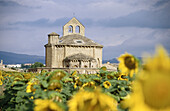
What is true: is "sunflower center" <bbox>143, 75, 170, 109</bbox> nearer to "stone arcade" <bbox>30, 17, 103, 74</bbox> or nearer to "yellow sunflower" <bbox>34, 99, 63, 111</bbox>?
"yellow sunflower" <bbox>34, 99, 63, 111</bbox>

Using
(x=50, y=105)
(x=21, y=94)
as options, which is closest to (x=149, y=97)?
(x=50, y=105)

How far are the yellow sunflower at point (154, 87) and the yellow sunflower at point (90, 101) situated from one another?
0.76ft

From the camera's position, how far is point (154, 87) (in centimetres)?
103

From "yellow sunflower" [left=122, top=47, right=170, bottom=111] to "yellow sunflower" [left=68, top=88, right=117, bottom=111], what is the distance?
232mm

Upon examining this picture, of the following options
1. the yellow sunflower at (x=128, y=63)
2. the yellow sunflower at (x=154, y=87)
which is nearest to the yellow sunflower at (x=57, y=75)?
the yellow sunflower at (x=128, y=63)

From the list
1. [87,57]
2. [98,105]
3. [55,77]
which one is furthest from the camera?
[87,57]

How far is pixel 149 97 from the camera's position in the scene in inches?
41.9

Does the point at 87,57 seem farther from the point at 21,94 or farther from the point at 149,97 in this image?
the point at 149,97

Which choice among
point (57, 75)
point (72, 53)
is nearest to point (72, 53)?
point (72, 53)

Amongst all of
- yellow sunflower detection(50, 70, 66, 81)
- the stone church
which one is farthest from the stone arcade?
yellow sunflower detection(50, 70, 66, 81)

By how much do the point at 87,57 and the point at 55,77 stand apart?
4459cm

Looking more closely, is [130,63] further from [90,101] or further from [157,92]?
[157,92]

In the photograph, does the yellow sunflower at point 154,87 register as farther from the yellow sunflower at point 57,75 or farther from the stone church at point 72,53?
the stone church at point 72,53

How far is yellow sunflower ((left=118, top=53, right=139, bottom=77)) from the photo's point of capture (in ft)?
6.85
